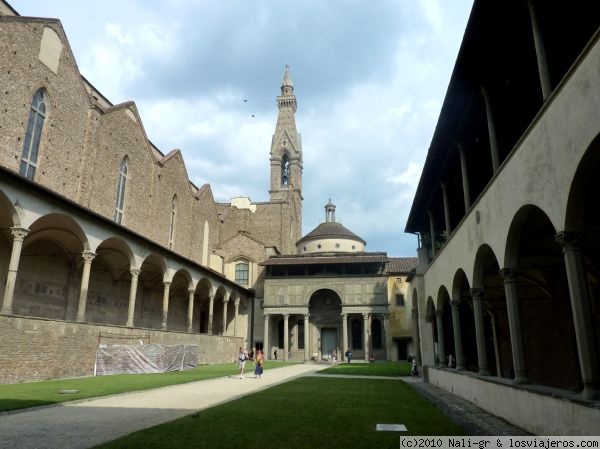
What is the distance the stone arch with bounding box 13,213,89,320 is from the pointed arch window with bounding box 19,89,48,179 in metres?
3.63

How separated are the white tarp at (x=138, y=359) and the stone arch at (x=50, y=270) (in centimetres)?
487

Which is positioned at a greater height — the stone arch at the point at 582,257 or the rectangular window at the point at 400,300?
the rectangular window at the point at 400,300

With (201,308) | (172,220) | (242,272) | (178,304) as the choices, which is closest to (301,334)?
(242,272)

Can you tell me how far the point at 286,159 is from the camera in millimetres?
67250

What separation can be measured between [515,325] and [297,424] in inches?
188

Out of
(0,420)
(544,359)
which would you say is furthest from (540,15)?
(544,359)

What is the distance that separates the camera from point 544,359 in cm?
1603

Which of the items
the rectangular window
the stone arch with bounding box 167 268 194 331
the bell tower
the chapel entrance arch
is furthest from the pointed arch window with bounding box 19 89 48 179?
the bell tower

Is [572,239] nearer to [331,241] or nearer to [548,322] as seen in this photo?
[548,322]

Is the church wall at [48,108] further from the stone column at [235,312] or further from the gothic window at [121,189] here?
the stone column at [235,312]

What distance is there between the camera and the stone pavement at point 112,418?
6.66 meters

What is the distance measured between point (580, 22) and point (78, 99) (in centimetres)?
2653

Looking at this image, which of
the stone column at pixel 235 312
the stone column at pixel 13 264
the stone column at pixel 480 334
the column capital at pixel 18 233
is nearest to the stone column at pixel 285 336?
the stone column at pixel 235 312

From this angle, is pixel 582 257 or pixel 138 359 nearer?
pixel 582 257
